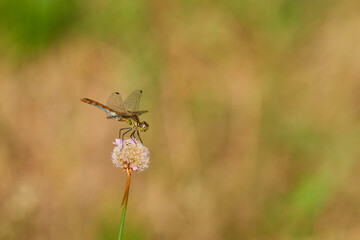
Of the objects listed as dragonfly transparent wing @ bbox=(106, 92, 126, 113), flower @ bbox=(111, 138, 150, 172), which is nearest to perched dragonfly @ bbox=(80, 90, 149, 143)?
dragonfly transparent wing @ bbox=(106, 92, 126, 113)

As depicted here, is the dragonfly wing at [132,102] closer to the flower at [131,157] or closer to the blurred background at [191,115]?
the flower at [131,157]

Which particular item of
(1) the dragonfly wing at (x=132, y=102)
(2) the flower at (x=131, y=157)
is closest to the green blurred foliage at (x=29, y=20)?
(1) the dragonfly wing at (x=132, y=102)

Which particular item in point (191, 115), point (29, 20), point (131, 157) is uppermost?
point (29, 20)

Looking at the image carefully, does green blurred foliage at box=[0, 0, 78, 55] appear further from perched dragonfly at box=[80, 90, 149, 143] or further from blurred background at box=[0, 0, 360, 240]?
perched dragonfly at box=[80, 90, 149, 143]

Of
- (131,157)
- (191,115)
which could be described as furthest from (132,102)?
(191,115)

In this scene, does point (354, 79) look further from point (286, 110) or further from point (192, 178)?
point (192, 178)

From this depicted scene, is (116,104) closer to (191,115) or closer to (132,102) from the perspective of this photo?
(132,102)
